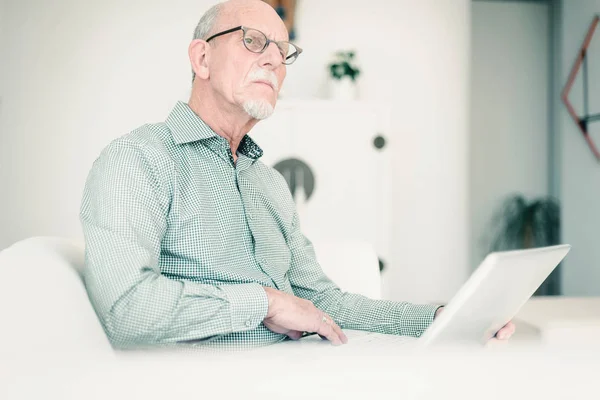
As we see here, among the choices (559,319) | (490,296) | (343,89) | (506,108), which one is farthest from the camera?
(506,108)

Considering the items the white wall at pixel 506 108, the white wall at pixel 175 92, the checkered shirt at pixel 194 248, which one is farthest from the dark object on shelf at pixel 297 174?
the white wall at pixel 506 108

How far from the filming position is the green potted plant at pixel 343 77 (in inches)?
139

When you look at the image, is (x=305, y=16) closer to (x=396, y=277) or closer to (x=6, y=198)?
(x=396, y=277)

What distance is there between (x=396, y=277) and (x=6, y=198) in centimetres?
239

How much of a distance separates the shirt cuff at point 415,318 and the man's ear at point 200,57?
74cm

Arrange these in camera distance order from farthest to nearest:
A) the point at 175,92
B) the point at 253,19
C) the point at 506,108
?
the point at 506,108 → the point at 175,92 → the point at 253,19

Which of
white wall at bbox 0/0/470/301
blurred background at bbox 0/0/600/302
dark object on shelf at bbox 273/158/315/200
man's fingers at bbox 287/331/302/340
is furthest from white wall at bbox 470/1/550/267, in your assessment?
man's fingers at bbox 287/331/302/340

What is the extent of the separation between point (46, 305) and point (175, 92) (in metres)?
3.05

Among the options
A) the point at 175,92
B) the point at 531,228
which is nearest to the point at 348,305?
the point at 175,92

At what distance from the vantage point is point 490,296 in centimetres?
101

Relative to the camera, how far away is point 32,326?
71 cm

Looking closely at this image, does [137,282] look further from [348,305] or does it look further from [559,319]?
[559,319]

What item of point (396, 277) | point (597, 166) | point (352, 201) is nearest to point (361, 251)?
point (352, 201)

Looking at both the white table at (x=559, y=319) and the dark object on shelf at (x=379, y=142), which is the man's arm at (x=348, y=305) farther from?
the dark object on shelf at (x=379, y=142)
